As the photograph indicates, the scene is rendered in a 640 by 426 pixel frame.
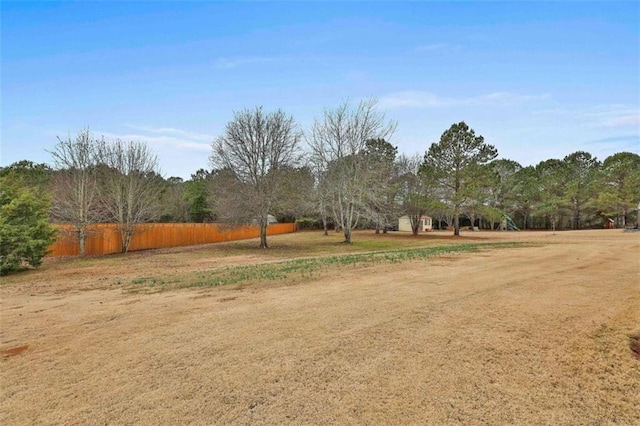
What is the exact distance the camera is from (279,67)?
16.5 metres

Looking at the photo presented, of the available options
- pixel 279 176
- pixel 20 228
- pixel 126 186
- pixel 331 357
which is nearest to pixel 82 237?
pixel 126 186

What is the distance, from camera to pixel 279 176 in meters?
20.2

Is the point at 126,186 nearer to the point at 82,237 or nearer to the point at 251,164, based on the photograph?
the point at 82,237

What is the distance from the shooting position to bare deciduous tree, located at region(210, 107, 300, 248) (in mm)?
19719

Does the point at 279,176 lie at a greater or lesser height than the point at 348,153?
lesser

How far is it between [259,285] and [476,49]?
1288cm

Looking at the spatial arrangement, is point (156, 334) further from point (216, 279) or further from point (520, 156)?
point (520, 156)

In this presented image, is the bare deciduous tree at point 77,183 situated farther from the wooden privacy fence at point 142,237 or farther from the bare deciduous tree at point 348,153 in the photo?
the bare deciduous tree at point 348,153

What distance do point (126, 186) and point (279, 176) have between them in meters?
8.68

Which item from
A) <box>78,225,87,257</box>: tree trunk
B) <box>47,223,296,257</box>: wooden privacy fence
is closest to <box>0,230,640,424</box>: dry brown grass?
<box>78,225,87,257</box>: tree trunk

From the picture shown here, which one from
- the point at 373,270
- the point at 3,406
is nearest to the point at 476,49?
the point at 373,270

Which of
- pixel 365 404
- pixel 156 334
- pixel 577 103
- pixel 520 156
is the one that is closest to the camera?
pixel 365 404

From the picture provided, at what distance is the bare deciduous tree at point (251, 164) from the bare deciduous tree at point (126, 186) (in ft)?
14.2

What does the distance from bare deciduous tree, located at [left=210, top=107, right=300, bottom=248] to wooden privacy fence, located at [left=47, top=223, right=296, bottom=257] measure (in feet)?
7.92
